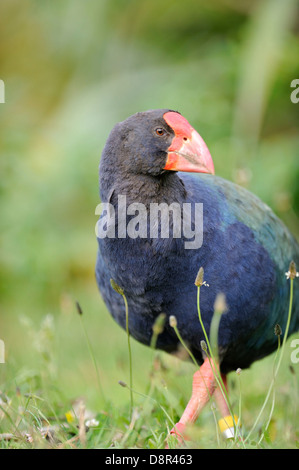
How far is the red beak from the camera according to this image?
91.8 inches

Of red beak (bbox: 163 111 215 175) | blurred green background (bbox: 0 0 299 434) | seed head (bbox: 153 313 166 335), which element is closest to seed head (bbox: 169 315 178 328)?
seed head (bbox: 153 313 166 335)

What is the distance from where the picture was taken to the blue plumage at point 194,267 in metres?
2.37

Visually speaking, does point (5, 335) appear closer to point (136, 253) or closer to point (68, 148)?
point (68, 148)

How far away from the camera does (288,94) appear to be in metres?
5.85

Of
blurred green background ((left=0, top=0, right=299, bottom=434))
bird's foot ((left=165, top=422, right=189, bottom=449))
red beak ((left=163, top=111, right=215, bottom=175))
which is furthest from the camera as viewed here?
blurred green background ((left=0, top=0, right=299, bottom=434))

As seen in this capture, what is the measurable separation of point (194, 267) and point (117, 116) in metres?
3.90

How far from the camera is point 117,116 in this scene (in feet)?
19.9

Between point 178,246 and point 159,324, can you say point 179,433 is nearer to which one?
point 159,324

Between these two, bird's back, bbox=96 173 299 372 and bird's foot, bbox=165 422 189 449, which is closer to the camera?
bird's foot, bbox=165 422 189 449

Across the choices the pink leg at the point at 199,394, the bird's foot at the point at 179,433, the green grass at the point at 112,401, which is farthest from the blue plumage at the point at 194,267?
the bird's foot at the point at 179,433

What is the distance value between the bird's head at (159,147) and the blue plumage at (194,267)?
16 mm

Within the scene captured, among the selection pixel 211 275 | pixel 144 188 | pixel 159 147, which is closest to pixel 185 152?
pixel 159 147

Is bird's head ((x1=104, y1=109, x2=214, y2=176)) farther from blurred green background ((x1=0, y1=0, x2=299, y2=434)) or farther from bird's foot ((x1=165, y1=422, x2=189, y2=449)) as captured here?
blurred green background ((x1=0, y1=0, x2=299, y2=434))

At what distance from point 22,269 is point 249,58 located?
8.94 ft
